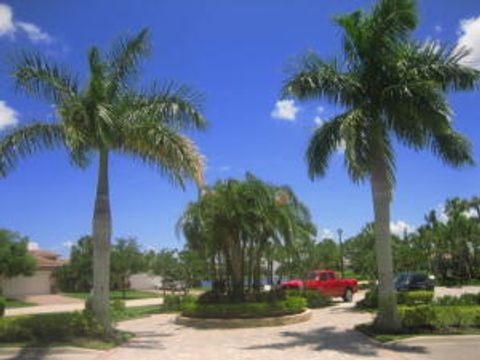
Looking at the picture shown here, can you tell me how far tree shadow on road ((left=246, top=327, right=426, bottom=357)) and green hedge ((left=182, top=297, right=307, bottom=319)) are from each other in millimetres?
3003

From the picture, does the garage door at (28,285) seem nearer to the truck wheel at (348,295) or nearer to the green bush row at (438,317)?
the truck wheel at (348,295)

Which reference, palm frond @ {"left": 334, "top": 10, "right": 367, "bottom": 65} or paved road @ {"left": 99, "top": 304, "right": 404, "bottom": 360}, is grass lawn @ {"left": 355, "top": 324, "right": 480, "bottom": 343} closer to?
paved road @ {"left": 99, "top": 304, "right": 404, "bottom": 360}

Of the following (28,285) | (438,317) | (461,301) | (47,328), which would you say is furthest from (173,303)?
(28,285)

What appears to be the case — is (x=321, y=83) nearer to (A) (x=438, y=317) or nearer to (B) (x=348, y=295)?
(A) (x=438, y=317)

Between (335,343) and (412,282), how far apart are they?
61.9 feet

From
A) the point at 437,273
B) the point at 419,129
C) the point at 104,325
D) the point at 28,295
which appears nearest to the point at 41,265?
the point at 28,295

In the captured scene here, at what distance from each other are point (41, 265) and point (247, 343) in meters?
48.9

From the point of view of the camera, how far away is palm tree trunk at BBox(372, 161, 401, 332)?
16.9 m

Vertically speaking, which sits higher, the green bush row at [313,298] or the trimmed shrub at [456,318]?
the green bush row at [313,298]

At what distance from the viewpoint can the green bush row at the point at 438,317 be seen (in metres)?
16.8

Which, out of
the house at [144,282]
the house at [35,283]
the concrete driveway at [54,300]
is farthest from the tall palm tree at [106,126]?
the house at [144,282]

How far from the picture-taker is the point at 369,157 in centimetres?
1725

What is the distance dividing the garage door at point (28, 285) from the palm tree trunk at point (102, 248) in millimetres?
40711

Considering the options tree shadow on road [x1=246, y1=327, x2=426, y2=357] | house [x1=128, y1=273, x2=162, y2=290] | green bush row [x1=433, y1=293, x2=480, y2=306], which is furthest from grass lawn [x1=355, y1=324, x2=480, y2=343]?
house [x1=128, y1=273, x2=162, y2=290]
